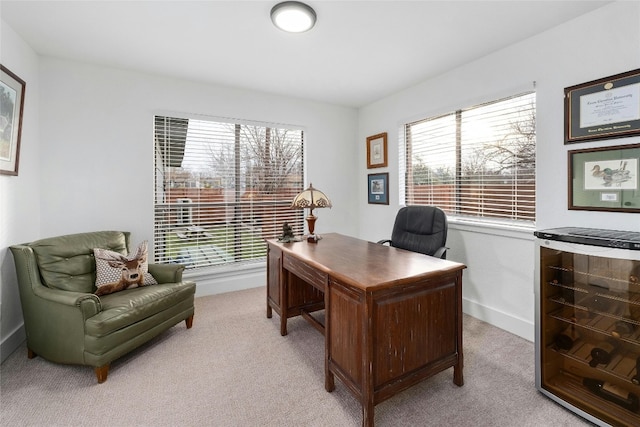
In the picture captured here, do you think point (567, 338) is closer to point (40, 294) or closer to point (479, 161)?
point (479, 161)

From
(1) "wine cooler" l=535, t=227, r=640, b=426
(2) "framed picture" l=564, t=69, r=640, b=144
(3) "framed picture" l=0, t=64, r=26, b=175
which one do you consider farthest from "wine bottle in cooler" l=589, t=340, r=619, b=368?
(3) "framed picture" l=0, t=64, r=26, b=175

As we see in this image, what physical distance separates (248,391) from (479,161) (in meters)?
2.89

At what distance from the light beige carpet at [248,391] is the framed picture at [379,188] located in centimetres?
207

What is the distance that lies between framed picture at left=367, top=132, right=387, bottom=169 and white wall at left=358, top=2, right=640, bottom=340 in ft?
2.18

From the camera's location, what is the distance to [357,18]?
7.28 ft

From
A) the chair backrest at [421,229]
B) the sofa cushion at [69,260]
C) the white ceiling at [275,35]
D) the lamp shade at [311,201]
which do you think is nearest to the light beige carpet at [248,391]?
the sofa cushion at [69,260]

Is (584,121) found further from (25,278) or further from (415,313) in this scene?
(25,278)

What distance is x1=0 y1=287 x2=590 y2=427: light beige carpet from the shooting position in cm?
166

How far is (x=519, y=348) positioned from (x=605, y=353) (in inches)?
28.8

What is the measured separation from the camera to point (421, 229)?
2.90m

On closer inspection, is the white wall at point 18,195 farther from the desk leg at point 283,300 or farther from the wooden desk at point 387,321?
the wooden desk at point 387,321

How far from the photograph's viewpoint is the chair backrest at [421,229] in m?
2.75

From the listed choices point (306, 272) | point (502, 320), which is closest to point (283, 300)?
point (306, 272)

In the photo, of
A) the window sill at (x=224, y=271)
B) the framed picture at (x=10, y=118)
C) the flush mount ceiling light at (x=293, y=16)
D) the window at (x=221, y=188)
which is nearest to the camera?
the flush mount ceiling light at (x=293, y=16)
